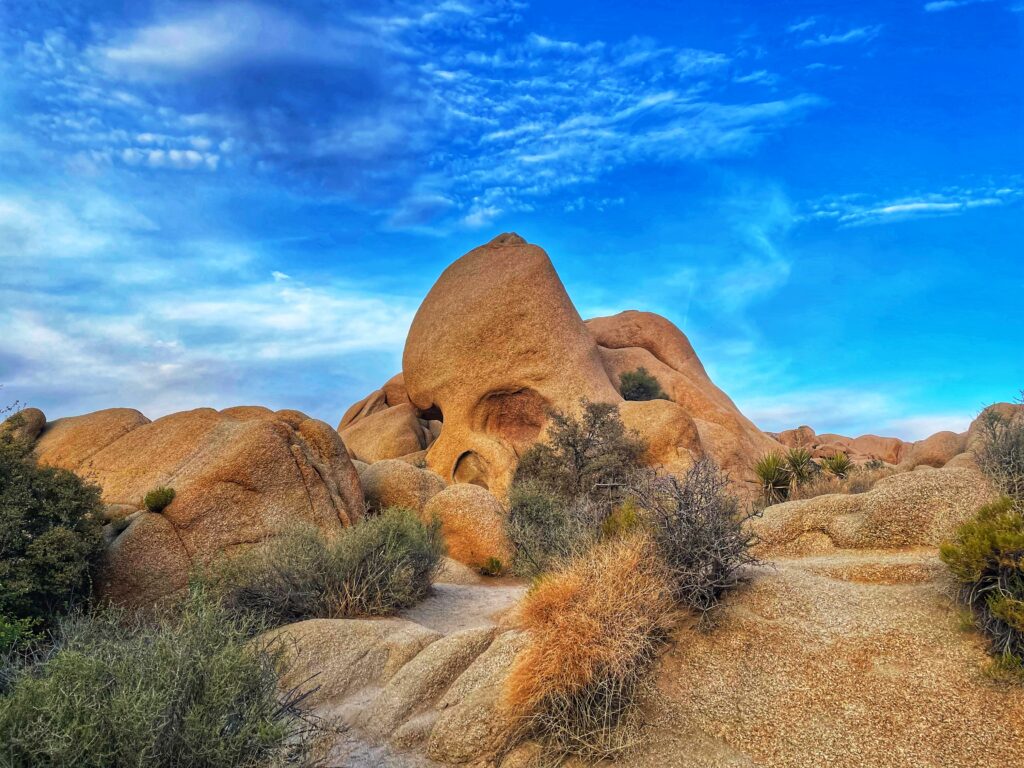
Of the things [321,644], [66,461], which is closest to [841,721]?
[321,644]

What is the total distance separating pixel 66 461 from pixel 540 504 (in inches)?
485

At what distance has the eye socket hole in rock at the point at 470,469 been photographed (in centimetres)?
2969

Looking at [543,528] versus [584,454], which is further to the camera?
[584,454]

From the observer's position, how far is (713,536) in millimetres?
6785

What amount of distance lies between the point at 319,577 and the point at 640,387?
27017 mm

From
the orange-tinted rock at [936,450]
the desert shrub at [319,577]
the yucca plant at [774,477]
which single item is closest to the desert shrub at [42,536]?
the desert shrub at [319,577]

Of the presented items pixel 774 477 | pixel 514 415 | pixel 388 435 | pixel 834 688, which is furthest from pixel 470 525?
pixel 388 435

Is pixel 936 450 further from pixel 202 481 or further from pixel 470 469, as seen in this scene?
pixel 202 481

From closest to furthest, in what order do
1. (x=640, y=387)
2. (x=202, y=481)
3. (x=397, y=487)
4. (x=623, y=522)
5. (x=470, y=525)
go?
1. (x=623, y=522)
2. (x=202, y=481)
3. (x=470, y=525)
4. (x=397, y=487)
5. (x=640, y=387)

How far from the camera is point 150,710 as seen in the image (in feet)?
13.7

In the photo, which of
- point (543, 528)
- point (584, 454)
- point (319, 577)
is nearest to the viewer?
point (319, 577)

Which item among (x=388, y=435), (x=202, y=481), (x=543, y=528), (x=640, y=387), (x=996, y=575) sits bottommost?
(x=543, y=528)

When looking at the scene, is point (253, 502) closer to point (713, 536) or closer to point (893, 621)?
point (713, 536)

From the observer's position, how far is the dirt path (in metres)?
5.03
